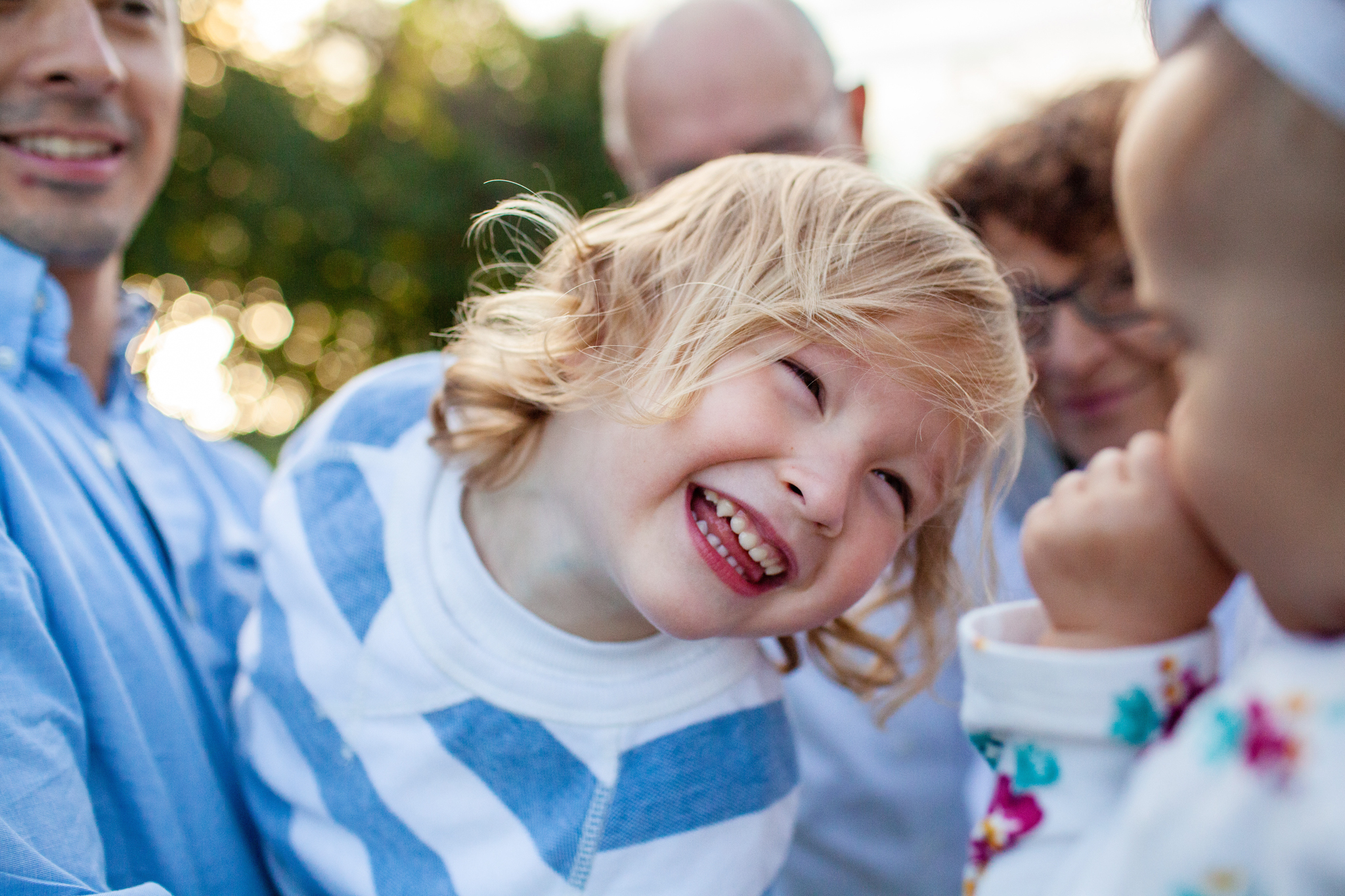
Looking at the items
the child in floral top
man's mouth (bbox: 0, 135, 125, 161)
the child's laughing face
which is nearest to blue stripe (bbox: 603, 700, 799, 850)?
the child's laughing face

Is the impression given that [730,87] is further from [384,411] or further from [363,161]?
[363,161]

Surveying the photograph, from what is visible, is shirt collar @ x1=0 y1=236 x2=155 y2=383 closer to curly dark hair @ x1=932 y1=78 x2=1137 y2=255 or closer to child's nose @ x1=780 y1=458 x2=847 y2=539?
child's nose @ x1=780 y1=458 x2=847 y2=539

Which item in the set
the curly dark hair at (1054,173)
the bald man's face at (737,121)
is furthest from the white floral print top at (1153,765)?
the bald man's face at (737,121)

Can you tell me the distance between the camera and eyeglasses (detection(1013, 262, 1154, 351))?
2344mm

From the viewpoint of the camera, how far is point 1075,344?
238cm

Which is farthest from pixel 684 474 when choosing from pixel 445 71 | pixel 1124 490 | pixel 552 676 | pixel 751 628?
pixel 445 71

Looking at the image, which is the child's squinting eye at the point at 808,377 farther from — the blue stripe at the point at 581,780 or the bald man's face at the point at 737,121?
the bald man's face at the point at 737,121

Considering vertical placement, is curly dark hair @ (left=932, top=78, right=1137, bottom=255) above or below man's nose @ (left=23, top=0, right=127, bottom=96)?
below

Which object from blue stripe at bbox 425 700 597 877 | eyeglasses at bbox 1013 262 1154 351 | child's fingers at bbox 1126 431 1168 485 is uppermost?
child's fingers at bbox 1126 431 1168 485

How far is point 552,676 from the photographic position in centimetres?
167

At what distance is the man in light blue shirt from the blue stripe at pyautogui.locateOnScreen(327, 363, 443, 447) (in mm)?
399

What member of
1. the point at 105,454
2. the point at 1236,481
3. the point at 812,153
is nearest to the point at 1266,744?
the point at 1236,481

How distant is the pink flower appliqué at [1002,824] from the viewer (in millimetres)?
939

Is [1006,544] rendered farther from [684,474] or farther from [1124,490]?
[1124,490]
